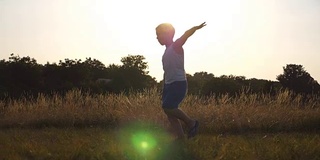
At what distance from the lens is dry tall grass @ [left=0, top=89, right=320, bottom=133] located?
1141 cm

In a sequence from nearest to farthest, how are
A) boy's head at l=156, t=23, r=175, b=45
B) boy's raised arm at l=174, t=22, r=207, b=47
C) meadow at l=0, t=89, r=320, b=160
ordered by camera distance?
meadow at l=0, t=89, r=320, b=160, boy's raised arm at l=174, t=22, r=207, b=47, boy's head at l=156, t=23, r=175, b=45

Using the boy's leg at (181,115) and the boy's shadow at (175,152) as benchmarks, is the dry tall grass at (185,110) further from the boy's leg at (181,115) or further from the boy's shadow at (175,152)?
the boy's shadow at (175,152)

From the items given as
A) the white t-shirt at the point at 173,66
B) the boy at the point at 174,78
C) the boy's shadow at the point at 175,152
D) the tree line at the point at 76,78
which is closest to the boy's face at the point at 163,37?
the boy at the point at 174,78

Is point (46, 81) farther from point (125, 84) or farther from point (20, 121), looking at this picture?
point (20, 121)

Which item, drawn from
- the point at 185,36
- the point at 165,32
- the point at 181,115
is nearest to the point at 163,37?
the point at 165,32

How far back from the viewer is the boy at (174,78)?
6887 mm

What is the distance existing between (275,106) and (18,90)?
42056mm

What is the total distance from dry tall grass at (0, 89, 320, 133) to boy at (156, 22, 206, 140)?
3.90 m

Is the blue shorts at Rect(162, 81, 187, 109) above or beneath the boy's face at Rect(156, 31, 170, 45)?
beneath

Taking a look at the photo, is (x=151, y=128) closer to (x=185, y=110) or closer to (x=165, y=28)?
(x=185, y=110)

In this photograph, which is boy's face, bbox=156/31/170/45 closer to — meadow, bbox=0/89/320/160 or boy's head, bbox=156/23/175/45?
boy's head, bbox=156/23/175/45

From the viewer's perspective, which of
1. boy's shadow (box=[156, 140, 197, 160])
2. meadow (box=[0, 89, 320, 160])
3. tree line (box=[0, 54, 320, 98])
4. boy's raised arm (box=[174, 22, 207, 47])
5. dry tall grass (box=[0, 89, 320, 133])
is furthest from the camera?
tree line (box=[0, 54, 320, 98])

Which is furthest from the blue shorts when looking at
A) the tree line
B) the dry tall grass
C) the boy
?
the tree line

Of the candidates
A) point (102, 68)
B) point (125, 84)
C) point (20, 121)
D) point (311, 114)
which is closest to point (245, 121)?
point (311, 114)
